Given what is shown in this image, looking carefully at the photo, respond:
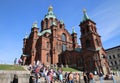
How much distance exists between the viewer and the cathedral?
42938 mm

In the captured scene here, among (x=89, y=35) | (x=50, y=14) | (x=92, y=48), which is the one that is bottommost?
(x=92, y=48)

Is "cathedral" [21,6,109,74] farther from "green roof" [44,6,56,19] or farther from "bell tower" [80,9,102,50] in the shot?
"green roof" [44,6,56,19]

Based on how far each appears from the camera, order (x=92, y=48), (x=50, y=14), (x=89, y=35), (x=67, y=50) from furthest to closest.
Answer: (x=50, y=14) < (x=67, y=50) < (x=89, y=35) < (x=92, y=48)

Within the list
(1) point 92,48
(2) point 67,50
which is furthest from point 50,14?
(1) point 92,48

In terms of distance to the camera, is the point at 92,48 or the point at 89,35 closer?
the point at 92,48

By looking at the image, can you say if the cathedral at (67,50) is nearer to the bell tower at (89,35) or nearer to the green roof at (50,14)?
the bell tower at (89,35)

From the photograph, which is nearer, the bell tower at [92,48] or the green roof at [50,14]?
the bell tower at [92,48]

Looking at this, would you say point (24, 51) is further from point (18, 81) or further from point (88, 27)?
point (18, 81)

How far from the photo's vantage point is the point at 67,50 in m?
51.5

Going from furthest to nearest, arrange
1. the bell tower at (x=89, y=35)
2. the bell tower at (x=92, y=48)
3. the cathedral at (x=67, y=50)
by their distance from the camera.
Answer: the bell tower at (x=89, y=35) → the cathedral at (x=67, y=50) → the bell tower at (x=92, y=48)

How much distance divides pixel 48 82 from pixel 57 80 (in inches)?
96.6

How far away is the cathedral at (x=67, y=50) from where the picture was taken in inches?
1690

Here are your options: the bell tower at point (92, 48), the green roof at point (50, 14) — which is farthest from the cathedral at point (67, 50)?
the green roof at point (50, 14)

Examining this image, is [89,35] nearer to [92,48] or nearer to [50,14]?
[92,48]
